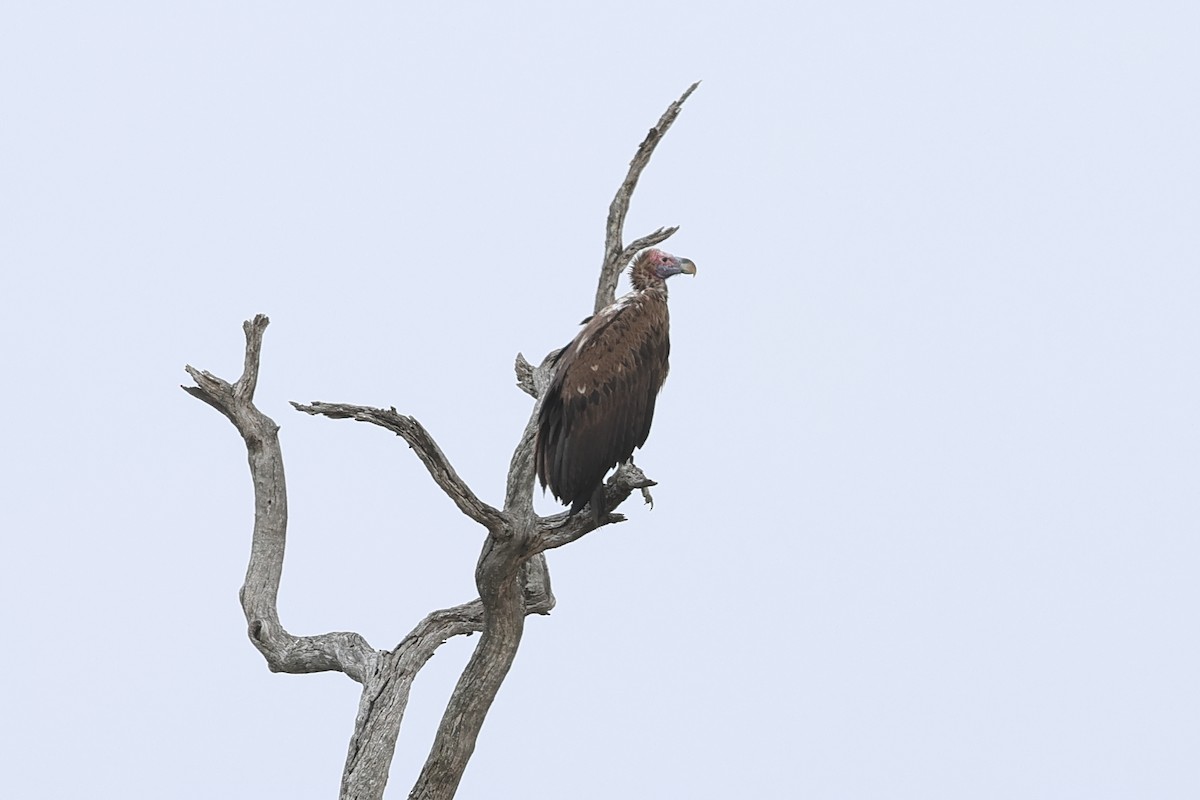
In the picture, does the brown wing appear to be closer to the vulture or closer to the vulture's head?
the vulture

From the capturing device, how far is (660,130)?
7758 mm

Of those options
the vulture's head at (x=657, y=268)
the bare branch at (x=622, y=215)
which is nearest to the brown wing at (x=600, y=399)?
the vulture's head at (x=657, y=268)

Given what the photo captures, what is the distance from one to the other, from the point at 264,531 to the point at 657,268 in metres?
2.55

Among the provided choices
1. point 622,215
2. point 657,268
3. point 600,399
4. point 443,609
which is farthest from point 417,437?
point 622,215

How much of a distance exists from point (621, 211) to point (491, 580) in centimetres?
221

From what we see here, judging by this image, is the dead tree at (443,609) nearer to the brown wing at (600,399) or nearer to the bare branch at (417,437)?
the bare branch at (417,437)

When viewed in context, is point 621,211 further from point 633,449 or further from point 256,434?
point 256,434

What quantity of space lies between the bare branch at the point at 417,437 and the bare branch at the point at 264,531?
138 centimetres

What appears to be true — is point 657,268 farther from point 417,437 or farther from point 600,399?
point 417,437

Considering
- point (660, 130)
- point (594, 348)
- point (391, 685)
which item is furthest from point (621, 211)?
point (391, 685)

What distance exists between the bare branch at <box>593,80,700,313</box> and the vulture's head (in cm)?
39

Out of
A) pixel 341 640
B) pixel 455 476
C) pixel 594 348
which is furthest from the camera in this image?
pixel 341 640

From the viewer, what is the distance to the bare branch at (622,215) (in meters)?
7.75

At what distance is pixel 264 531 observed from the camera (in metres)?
7.71
